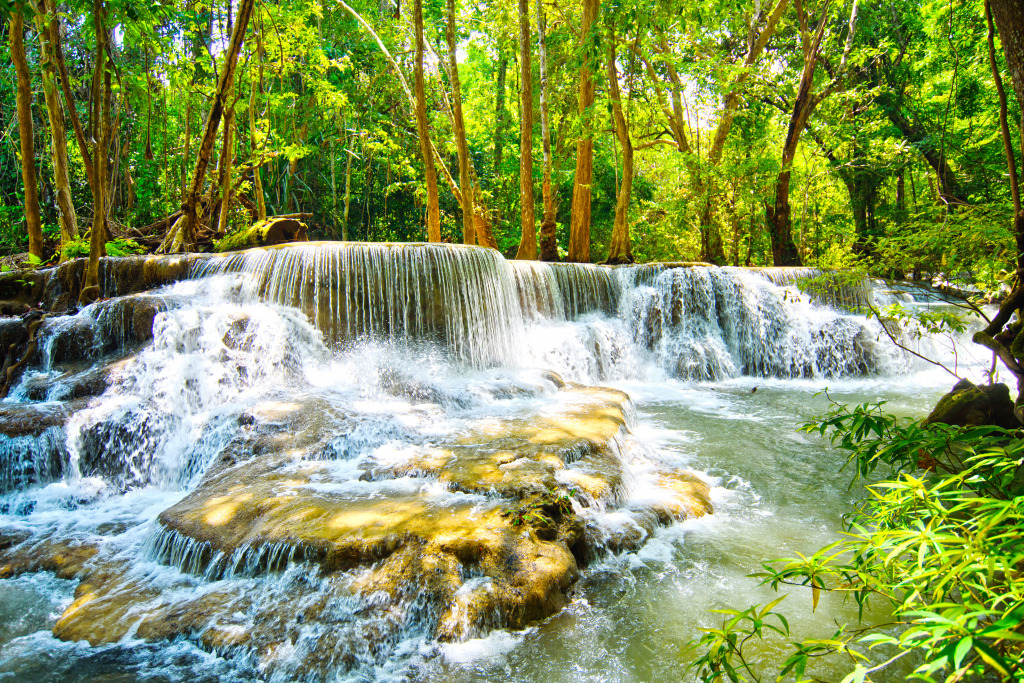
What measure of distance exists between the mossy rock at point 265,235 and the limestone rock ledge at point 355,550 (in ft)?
21.7

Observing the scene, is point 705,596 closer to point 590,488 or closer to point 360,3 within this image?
point 590,488

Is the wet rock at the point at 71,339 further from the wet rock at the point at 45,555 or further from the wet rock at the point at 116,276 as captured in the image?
the wet rock at the point at 45,555

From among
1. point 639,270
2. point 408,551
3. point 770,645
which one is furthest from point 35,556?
point 639,270

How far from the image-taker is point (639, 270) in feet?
35.4

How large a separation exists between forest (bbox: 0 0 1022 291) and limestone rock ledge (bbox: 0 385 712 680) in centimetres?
506

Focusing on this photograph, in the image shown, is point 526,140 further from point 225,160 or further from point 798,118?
point 798,118

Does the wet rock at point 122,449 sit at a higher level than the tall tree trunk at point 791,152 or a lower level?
lower

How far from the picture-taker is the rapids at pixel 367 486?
2.62m

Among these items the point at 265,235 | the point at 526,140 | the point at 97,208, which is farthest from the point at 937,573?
the point at 526,140

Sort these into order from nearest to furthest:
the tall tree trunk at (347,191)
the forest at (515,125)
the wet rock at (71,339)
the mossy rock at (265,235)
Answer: the wet rock at (71,339), the mossy rock at (265,235), the forest at (515,125), the tall tree trunk at (347,191)

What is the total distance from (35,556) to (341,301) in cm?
429

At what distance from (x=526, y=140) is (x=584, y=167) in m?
1.60

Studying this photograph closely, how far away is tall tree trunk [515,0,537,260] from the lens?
456 inches

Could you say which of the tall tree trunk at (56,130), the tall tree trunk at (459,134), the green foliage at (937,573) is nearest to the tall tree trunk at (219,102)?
the tall tree trunk at (56,130)
